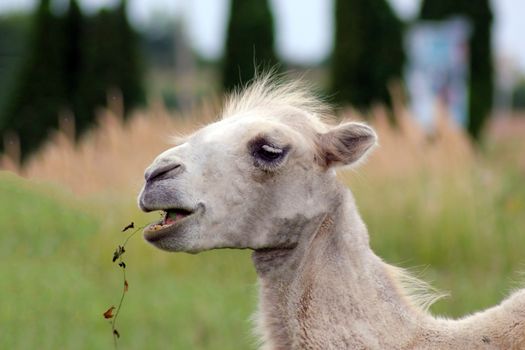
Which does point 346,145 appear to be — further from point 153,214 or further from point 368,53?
point 368,53

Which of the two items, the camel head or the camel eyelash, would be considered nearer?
the camel head

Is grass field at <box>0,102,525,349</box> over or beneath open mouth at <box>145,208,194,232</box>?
beneath

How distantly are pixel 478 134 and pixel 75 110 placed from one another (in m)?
11.7

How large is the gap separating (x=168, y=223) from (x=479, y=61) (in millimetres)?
27730

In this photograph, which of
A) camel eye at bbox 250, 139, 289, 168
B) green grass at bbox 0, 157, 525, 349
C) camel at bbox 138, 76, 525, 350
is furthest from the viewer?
green grass at bbox 0, 157, 525, 349

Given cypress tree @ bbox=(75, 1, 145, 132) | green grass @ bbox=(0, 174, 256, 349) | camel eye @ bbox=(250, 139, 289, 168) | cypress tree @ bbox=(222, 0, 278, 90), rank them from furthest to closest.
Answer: cypress tree @ bbox=(222, 0, 278, 90) → cypress tree @ bbox=(75, 1, 145, 132) → green grass @ bbox=(0, 174, 256, 349) → camel eye @ bbox=(250, 139, 289, 168)

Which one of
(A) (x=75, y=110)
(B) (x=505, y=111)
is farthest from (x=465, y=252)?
(B) (x=505, y=111)

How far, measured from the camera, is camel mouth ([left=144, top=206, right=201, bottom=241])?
4.71 meters

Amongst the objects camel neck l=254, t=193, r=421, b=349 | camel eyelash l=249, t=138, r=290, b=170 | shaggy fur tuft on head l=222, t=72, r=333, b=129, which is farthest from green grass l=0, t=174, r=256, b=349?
camel eyelash l=249, t=138, r=290, b=170

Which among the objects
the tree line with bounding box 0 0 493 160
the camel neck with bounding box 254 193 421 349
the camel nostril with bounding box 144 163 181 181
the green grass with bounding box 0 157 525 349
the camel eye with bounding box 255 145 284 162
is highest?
the tree line with bounding box 0 0 493 160

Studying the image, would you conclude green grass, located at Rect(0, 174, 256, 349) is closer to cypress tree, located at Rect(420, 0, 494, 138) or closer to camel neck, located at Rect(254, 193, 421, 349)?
camel neck, located at Rect(254, 193, 421, 349)

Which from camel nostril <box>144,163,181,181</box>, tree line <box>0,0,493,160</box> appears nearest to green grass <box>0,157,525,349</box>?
camel nostril <box>144,163,181,181</box>

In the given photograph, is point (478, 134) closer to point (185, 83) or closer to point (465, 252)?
point (185, 83)

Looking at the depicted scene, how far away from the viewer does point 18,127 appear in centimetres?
2584
